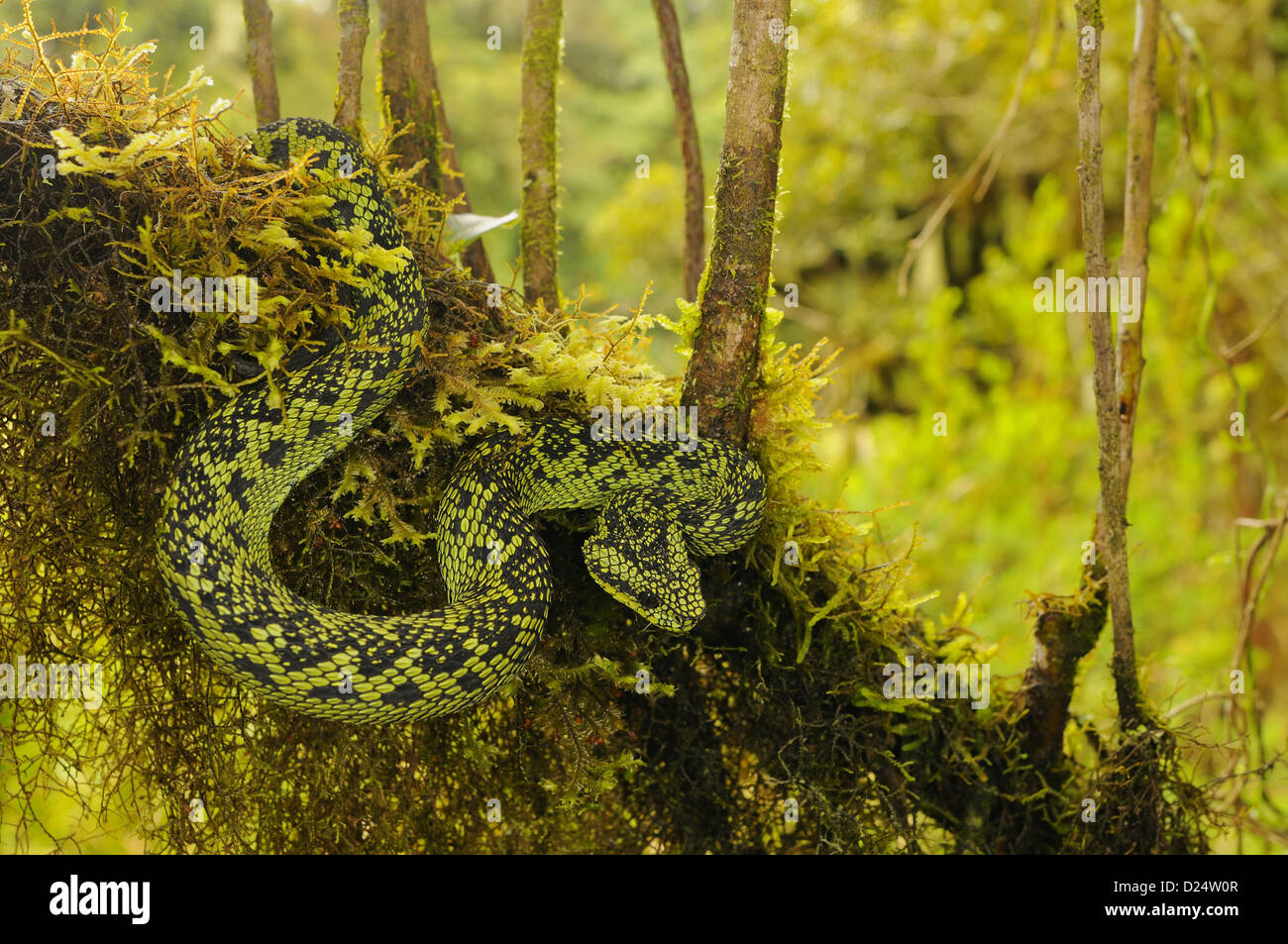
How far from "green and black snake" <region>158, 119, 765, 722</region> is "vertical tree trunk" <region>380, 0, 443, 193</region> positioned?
55 cm

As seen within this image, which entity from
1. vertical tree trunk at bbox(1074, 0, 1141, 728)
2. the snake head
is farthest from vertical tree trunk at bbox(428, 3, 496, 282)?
vertical tree trunk at bbox(1074, 0, 1141, 728)

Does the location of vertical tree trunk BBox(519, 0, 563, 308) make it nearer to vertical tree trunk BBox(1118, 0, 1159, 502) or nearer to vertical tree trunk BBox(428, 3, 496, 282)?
vertical tree trunk BBox(428, 3, 496, 282)

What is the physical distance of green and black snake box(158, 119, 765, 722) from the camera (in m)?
1.61

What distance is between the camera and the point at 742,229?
1921 millimetres

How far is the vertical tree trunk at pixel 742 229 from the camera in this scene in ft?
6.07

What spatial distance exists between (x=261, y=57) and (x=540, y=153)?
2.53 ft

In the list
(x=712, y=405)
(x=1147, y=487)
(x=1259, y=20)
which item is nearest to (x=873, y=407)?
(x=1147, y=487)

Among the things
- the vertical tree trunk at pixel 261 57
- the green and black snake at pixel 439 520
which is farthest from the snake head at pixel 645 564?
the vertical tree trunk at pixel 261 57

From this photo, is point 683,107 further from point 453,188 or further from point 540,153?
point 453,188

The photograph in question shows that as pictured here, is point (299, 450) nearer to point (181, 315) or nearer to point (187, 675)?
point (181, 315)

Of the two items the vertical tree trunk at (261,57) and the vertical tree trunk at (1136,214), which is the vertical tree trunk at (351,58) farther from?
the vertical tree trunk at (1136,214)

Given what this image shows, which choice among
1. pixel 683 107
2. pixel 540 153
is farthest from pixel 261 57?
pixel 683 107
